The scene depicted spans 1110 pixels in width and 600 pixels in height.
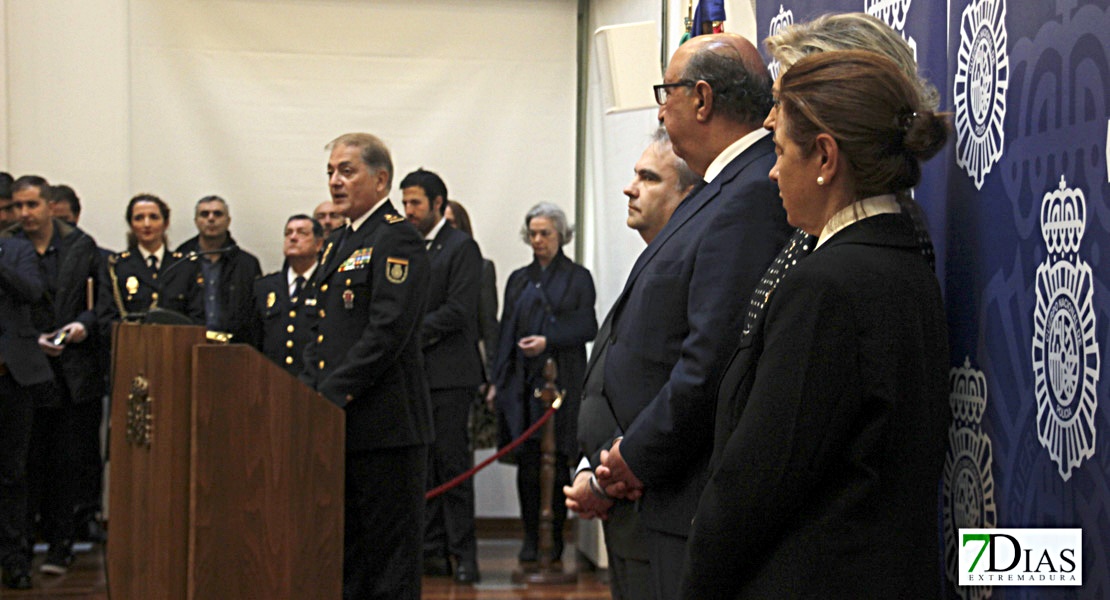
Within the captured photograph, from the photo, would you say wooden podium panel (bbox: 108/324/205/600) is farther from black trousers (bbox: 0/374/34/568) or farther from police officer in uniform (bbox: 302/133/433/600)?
black trousers (bbox: 0/374/34/568)

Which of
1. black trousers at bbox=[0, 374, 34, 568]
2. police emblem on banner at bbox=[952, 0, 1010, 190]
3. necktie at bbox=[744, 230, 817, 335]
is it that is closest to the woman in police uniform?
black trousers at bbox=[0, 374, 34, 568]

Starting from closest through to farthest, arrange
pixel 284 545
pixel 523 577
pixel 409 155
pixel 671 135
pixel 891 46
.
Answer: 1. pixel 891 46
2. pixel 671 135
3. pixel 284 545
4. pixel 523 577
5. pixel 409 155

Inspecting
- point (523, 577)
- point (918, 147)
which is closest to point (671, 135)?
point (918, 147)

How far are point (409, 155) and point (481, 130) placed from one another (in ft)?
1.34

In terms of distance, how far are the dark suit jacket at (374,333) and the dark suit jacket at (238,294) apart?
7.23 ft

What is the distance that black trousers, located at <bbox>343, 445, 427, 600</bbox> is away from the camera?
11.8 ft

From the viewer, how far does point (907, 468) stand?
4.84 ft

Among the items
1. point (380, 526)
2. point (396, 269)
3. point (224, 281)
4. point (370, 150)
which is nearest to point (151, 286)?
point (224, 281)

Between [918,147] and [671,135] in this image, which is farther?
[671,135]

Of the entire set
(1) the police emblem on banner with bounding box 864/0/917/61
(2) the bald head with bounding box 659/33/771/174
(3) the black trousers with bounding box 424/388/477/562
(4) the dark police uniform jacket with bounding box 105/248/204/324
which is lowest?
(3) the black trousers with bounding box 424/388/477/562

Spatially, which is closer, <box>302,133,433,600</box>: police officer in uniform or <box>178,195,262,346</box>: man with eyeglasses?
<box>302,133,433,600</box>: police officer in uniform

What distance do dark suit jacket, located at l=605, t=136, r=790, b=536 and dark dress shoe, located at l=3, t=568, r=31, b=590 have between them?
12.3 ft

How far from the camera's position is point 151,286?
580 cm

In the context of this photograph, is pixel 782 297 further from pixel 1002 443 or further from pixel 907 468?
pixel 1002 443
